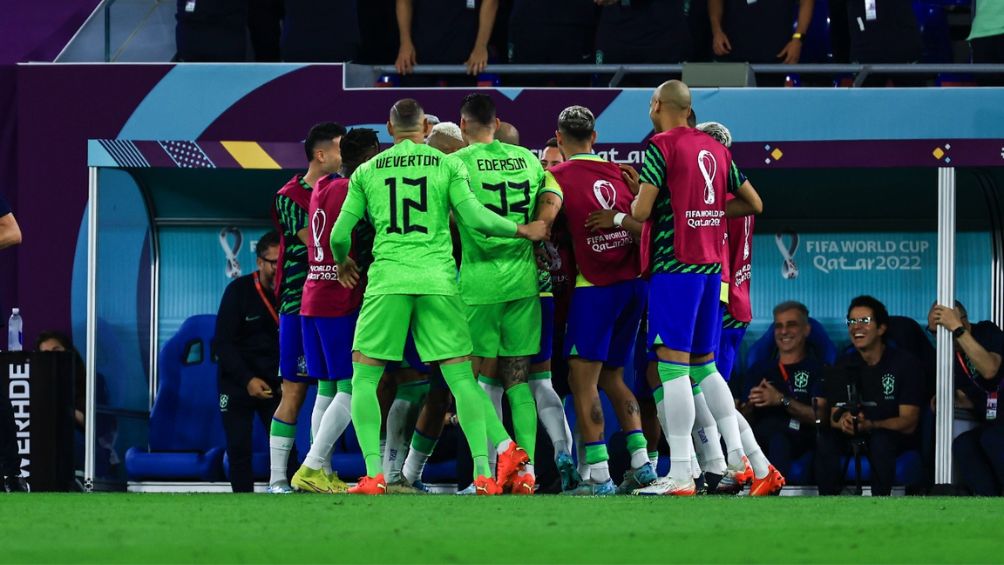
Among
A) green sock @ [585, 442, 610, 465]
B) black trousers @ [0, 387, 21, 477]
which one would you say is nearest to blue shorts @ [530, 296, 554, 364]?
green sock @ [585, 442, 610, 465]

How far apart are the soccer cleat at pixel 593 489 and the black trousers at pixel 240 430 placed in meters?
2.38

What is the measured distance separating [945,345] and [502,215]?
3.11 m

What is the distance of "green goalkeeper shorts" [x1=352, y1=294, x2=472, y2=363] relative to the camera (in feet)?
24.8

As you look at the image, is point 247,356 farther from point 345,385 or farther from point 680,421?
point 680,421

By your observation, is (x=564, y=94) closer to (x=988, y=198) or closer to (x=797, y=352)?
(x=797, y=352)

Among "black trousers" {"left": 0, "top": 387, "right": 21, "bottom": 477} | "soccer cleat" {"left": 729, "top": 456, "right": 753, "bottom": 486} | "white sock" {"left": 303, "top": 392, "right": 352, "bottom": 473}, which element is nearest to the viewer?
"soccer cleat" {"left": 729, "top": 456, "right": 753, "bottom": 486}

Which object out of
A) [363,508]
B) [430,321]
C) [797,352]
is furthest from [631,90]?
[363,508]

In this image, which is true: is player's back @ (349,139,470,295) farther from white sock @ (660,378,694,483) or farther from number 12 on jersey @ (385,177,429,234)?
white sock @ (660,378,694,483)

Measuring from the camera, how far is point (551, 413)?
8.34 meters

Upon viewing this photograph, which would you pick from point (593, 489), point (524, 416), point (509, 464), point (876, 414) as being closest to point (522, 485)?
point (509, 464)

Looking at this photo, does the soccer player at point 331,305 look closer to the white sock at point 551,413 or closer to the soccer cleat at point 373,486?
the soccer cleat at point 373,486

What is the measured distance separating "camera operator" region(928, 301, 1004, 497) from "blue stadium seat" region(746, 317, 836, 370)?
972 millimetres

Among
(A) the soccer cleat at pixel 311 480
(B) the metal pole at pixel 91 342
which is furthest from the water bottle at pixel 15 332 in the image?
(A) the soccer cleat at pixel 311 480

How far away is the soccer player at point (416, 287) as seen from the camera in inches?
297
